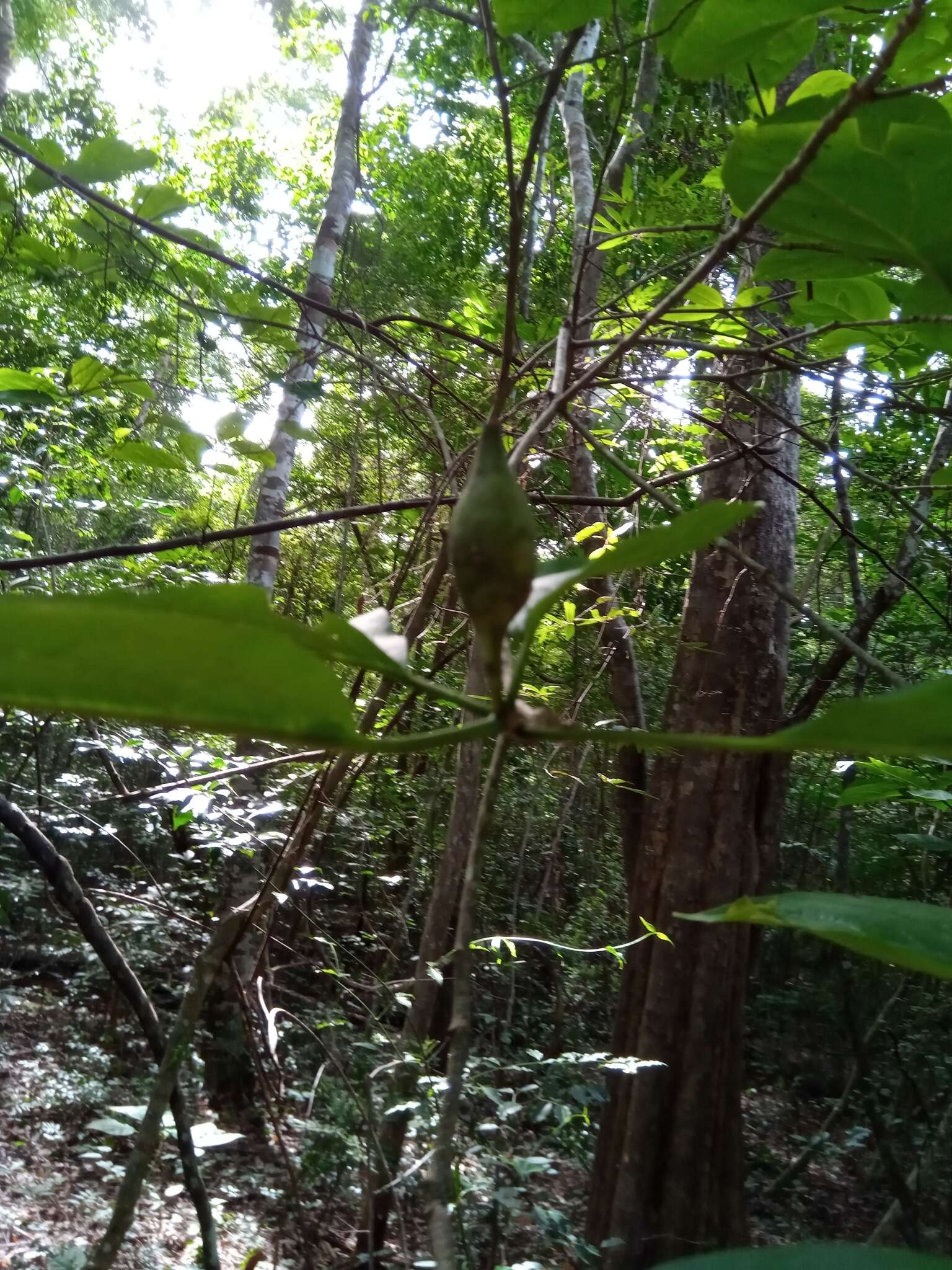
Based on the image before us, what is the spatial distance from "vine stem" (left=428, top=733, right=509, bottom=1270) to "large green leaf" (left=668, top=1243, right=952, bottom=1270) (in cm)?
6

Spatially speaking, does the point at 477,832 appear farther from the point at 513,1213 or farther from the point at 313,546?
the point at 313,546

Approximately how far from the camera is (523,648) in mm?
229

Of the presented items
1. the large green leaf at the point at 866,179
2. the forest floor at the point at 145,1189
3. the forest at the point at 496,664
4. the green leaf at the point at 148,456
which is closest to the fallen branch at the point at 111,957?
the forest at the point at 496,664

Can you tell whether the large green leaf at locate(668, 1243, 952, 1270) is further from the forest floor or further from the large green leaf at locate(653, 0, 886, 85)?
the forest floor

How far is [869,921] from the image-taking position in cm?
28

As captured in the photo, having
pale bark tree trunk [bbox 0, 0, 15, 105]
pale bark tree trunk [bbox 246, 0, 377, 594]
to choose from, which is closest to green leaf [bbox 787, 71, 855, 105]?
pale bark tree trunk [bbox 246, 0, 377, 594]

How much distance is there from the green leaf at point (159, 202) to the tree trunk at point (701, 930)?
4.47 feet

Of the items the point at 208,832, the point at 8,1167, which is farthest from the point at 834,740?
the point at 8,1167

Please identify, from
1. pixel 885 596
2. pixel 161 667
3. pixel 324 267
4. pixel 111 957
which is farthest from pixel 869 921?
pixel 324 267

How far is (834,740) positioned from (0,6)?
12.6 ft

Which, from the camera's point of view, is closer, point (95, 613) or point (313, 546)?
point (95, 613)

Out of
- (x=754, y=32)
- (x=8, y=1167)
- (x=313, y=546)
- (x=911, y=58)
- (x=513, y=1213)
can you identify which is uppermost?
(x=313, y=546)

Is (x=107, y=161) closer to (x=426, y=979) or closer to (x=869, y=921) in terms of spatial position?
(x=869, y=921)

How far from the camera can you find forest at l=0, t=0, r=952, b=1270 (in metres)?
0.28
